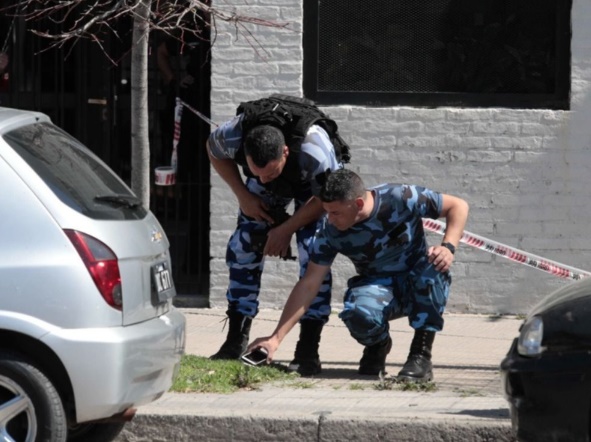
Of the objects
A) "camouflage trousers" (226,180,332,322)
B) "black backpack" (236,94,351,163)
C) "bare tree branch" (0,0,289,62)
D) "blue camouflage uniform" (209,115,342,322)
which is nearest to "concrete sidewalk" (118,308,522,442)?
"camouflage trousers" (226,180,332,322)

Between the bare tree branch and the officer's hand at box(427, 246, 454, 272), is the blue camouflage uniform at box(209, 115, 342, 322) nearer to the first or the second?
the officer's hand at box(427, 246, 454, 272)

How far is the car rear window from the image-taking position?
5.13 metres

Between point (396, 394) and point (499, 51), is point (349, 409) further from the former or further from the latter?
point (499, 51)

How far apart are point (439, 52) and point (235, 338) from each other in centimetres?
319

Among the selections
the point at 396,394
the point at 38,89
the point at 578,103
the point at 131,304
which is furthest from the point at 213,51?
the point at 131,304

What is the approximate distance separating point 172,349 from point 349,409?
106cm

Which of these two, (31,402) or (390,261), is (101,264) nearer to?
(31,402)

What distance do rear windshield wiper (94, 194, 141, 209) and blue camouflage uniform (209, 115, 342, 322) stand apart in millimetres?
1387

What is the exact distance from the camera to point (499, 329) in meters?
8.99

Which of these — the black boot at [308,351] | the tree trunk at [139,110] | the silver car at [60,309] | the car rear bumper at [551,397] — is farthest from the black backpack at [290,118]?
the car rear bumper at [551,397]

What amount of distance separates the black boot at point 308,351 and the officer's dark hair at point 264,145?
3.45ft

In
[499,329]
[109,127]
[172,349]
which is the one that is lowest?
[499,329]

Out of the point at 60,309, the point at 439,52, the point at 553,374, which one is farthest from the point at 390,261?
the point at 439,52

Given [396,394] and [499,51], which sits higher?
[499,51]
